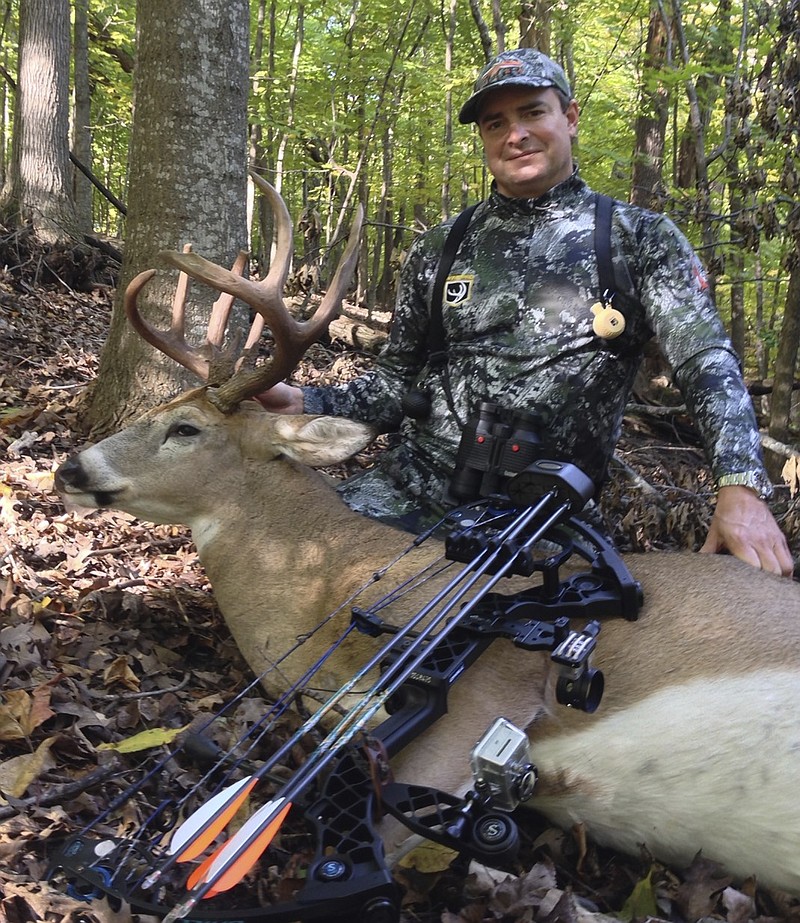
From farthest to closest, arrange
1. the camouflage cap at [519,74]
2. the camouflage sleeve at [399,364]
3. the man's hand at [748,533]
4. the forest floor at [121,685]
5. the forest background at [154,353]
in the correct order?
the camouflage sleeve at [399,364]
the camouflage cap at [519,74]
the man's hand at [748,533]
the forest background at [154,353]
the forest floor at [121,685]

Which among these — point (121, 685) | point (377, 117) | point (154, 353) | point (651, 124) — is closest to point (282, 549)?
point (121, 685)

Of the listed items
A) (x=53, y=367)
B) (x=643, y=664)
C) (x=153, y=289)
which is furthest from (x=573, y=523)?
(x=53, y=367)

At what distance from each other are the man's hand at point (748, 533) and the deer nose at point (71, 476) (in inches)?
115

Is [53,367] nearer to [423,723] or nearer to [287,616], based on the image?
[287,616]

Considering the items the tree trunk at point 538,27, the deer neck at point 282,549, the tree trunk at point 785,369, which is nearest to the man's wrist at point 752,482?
the deer neck at point 282,549

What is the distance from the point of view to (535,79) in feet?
14.5

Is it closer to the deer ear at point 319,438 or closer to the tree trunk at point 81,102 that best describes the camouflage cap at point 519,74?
the deer ear at point 319,438

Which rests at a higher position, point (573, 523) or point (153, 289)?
point (153, 289)

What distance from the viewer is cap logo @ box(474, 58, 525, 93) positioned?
4.43m

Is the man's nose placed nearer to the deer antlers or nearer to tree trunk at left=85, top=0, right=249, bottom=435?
the deer antlers

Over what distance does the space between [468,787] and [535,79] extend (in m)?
3.41

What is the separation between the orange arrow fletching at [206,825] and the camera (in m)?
2.00

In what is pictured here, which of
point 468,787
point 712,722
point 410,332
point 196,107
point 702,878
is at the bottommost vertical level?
point 702,878

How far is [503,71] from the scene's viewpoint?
14.6 ft
